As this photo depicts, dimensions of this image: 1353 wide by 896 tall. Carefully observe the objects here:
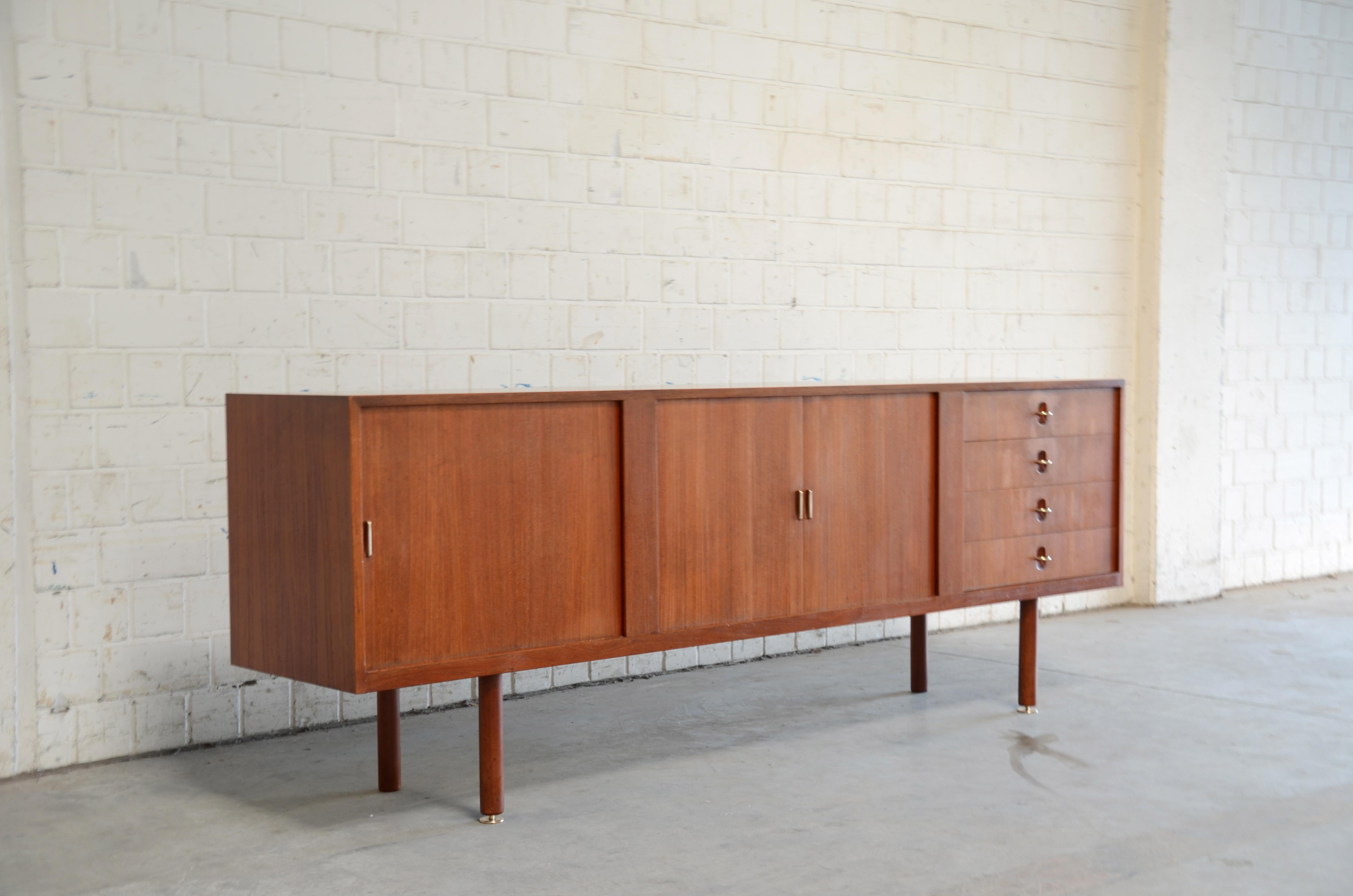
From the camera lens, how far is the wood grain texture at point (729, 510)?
3008 mm

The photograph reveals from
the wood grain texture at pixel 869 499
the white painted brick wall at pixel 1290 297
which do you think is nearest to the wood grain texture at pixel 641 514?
the wood grain texture at pixel 869 499

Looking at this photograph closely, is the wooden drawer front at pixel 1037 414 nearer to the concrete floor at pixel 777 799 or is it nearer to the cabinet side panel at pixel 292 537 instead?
the concrete floor at pixel 777 799

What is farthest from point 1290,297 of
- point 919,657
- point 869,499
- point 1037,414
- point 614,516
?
point 614,516

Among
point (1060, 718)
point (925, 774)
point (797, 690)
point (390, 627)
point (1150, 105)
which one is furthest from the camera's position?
point (1150, 105)

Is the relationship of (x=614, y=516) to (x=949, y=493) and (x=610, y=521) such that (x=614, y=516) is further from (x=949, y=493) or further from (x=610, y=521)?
(x=949, y=493)

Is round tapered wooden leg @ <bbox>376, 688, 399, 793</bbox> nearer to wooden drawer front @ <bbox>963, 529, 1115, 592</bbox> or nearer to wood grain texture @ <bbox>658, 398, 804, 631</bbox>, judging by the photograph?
wood grain texture @ <bbox>658, 398, 804, 631</bbox>

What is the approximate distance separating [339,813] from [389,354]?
4.57 feet

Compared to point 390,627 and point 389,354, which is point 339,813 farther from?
point 389,354

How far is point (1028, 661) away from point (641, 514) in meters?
1.39

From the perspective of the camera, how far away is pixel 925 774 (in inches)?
121

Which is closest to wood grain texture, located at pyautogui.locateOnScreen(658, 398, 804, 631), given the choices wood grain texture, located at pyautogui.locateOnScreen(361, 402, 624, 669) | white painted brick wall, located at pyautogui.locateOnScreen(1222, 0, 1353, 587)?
wood grain texture, located at pyautogui.locateOnScreen(361, 402, 624, 669)

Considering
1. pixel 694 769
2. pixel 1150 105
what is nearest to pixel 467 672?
pixel 694 769

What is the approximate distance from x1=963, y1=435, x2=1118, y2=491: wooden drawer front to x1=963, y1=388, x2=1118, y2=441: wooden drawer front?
0.02 meters

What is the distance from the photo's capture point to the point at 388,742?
300 centimetres
